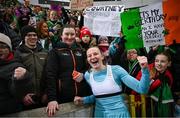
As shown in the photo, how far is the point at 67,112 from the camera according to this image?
4.89 metres

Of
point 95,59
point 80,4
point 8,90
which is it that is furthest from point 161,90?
point 80,4

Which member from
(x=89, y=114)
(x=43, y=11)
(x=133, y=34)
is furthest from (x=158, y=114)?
(x=43, y=11)

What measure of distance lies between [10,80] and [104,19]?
3858mm

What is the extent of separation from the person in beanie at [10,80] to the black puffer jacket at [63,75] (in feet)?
1.69

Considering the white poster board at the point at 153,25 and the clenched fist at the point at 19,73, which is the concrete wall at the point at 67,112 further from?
the white poster board at the point at 153,25

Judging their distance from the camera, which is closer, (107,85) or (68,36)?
(107,85)

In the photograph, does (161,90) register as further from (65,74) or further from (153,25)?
(153,25)

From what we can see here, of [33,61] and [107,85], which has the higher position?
[33,61]

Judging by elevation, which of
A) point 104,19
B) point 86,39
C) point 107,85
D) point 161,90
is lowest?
point 161,90

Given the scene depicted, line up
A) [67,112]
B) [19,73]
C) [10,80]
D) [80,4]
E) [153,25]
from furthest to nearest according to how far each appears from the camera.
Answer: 1. [80,4]
2. [153,25]
3. [67,112]
4. [10,80]
5. [19,73]

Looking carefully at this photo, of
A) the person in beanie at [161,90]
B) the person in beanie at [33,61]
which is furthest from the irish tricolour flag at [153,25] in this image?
the person in beanie at [33,61]

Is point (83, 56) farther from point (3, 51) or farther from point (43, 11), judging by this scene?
point (43, 11)

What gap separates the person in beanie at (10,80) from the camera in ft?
13.6

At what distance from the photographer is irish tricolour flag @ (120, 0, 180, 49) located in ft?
21.5
